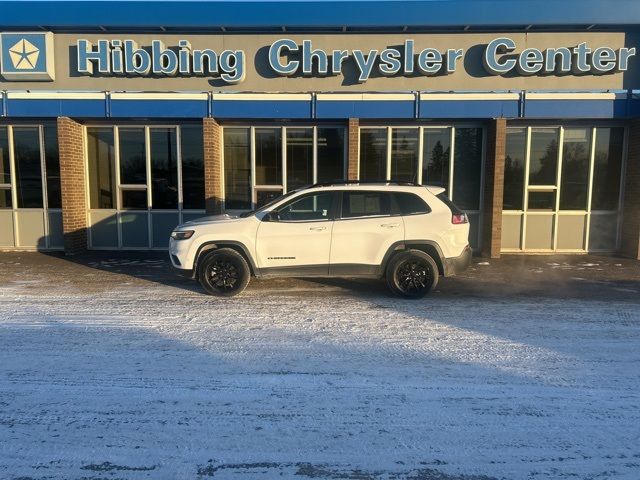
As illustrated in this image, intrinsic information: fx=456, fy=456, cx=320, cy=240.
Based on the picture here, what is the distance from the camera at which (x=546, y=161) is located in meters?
11.7

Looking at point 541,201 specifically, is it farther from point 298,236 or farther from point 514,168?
point 298,236

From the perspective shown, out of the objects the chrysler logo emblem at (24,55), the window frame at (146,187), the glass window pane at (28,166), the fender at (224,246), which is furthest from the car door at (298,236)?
the glass window pane at (28,166)

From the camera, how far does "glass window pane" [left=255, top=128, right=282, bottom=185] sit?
38.9 feet

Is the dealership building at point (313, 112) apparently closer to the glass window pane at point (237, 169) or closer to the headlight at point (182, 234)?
the glass window pane at point (237, 169)

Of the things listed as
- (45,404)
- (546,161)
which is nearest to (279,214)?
(45,404)

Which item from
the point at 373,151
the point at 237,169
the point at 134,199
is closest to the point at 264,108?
the point at 237,169

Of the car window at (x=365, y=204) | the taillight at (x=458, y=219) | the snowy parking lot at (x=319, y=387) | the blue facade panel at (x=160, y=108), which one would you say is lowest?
the snowy parking lot at (x=319, y=387)

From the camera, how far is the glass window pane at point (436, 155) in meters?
11.8

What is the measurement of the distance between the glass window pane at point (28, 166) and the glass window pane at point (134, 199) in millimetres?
2210

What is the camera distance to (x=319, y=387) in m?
4.13

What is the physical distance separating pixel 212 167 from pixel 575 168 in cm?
923

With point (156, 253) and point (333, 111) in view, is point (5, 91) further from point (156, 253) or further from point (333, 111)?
point (333, 111)

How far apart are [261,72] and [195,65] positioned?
1.54m

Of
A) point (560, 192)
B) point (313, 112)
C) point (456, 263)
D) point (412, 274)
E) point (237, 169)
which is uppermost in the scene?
point (313, 112)
